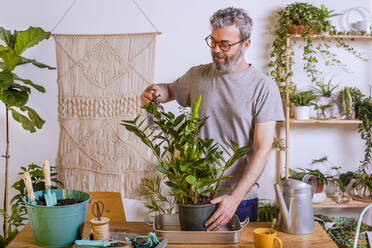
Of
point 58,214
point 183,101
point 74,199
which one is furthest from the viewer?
point 183,101

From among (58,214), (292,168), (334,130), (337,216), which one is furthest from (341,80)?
(58,214)

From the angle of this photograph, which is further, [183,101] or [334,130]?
[334,130]

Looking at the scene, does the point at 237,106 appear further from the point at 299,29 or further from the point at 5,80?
the point at 5,80

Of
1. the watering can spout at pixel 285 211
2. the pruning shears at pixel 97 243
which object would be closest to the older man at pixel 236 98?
the watering can spout at pixel 285 211

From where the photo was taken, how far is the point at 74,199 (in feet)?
5.45

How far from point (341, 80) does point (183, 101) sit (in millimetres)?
1765

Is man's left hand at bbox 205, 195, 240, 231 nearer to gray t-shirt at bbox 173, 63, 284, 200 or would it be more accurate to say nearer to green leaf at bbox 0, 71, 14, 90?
gray t-shirt at bbox 173, 63, 284, 200

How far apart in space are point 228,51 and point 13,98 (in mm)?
1702

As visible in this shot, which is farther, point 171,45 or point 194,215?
point 171,45

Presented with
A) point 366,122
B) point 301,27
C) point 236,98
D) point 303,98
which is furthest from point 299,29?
point 236,98

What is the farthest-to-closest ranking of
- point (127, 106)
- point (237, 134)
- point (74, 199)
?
point (127, 106)
point (237, 134)
point (74, 199)

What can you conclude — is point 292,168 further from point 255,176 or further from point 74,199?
point 74,199

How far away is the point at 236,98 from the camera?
2137mm

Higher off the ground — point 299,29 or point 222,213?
point 299,29
